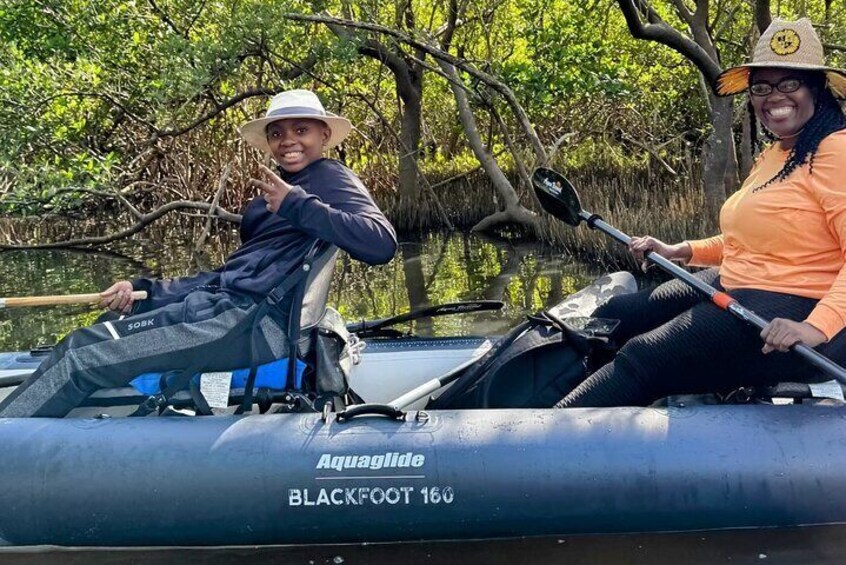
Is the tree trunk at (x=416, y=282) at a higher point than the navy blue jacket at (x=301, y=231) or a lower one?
lower

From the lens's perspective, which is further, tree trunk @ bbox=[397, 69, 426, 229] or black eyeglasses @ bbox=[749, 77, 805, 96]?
tree trunk @ bbox=[397, 69, 426, 229]

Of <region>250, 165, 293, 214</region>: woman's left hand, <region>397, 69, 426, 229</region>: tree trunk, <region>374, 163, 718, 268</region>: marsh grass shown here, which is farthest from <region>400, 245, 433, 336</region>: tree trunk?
<region>250, 165, 293, 214</region>: woman's left hand

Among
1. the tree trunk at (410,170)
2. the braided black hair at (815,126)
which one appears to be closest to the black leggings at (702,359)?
the braided black hair at (815,126)

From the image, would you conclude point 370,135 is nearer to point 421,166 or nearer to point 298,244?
point 421,166

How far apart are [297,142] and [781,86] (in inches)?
52.7

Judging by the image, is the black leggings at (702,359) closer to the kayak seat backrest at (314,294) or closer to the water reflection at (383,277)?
the kayak seat backrest at (314,294)

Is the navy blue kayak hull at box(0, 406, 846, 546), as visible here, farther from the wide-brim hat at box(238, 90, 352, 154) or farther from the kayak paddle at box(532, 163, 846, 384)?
the wide-brim hat at box(238, 90, 352, 154)

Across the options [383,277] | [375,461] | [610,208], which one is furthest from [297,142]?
[610,208]

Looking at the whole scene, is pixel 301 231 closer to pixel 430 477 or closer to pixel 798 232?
pixel 430 477

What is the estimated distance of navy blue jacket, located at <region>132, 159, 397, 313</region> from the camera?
2.28 metres

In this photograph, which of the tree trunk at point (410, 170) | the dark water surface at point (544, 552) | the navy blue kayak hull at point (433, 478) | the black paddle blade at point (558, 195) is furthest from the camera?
the tree trunk at point (410, 170)

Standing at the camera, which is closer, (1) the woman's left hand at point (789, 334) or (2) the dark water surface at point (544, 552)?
(1) the woman's left hand at point (789, 334)

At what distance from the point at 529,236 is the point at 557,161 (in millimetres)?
1534

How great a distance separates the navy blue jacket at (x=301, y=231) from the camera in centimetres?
228
